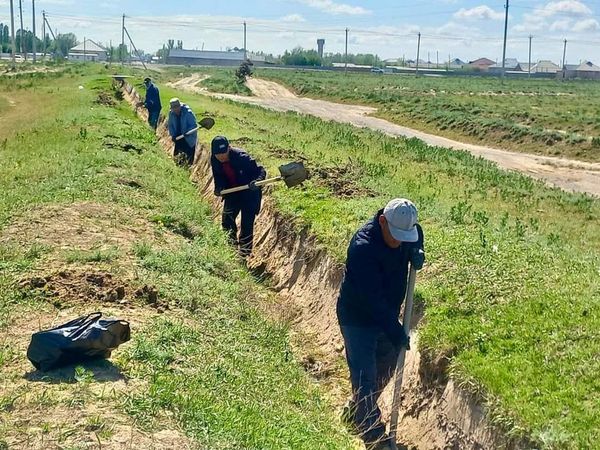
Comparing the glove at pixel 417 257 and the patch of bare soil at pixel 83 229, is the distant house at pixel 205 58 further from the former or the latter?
the glove at pixel 417 257

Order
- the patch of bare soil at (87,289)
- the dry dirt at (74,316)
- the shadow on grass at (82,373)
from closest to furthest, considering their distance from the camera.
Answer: the dry dirt at (74,316) < the shadow on grass at (82,373) < the patch of bare soil at (87,289)

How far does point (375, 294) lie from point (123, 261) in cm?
341

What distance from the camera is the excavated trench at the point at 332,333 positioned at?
5.83m

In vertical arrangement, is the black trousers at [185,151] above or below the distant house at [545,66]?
below

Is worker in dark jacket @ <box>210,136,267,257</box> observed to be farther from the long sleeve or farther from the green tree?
the green tree

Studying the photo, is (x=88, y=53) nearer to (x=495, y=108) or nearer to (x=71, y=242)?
(x=495, y=108)

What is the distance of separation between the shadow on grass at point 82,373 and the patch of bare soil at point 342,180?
6.46 meters

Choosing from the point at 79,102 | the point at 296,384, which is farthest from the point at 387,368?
the point at 79,102


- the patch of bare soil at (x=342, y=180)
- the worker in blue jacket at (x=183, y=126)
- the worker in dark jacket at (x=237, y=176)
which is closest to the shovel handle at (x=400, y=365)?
the worker in dark jacket at (x=237, y=176)

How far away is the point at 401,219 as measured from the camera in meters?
5.69

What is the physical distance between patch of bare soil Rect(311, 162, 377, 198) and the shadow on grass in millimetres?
6456

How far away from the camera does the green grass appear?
5.10 m

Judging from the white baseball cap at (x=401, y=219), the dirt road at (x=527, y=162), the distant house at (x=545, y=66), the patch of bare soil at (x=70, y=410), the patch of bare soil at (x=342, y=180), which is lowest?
the dirt road at (x=527, y=162)

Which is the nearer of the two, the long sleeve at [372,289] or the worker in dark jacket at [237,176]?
the long sleeve at [372,289]
